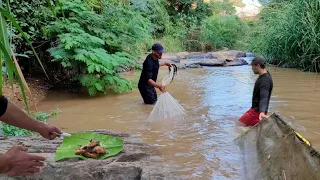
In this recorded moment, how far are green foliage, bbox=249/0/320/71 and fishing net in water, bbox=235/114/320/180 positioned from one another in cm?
920

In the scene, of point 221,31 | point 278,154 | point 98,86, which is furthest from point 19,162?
point 221,31

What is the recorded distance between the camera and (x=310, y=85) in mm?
9859

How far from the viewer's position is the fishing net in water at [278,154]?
2489mm

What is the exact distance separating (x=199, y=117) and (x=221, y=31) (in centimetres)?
1957

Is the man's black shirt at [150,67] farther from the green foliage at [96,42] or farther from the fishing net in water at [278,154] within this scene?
the fishing net in water at [278,154]

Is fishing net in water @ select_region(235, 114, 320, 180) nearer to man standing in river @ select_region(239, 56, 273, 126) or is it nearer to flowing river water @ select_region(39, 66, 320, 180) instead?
flowing river water @ select_region(39, 66, 320, 180)

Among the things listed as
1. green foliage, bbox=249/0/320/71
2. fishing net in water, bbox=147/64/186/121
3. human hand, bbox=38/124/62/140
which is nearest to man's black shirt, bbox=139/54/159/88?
fishing net in water, bbox=147/64/186/121

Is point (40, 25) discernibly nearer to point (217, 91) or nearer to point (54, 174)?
point (217, 91)

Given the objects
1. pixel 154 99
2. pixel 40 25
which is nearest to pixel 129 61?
pixel 154 99

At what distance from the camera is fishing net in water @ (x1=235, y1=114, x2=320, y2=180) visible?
2.49 metres

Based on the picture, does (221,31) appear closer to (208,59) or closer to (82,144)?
(208,59)

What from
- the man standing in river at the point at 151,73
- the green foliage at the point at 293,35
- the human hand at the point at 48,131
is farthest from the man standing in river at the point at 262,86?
the green foliage at the point at 293,35

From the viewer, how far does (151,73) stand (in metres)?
7.01

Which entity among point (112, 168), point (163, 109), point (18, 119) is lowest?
point (163, 109)
